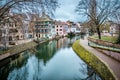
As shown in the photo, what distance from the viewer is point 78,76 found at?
1545cm

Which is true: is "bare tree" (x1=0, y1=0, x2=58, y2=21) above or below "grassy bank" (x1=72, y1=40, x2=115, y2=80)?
above

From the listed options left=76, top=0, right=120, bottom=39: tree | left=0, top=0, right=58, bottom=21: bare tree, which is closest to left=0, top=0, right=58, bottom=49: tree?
left=0, top=0, right=58, bottom=21: bare tree

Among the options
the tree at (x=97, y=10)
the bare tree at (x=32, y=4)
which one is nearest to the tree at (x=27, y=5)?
the bare tree at (x=32, y=4)

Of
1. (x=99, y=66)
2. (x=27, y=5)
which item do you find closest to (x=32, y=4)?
(x=27, y=5)

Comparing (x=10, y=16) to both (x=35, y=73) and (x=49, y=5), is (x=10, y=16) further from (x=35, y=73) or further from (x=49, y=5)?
(x=35, y=73)

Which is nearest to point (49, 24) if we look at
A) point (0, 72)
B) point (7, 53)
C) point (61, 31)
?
point (61, 31)

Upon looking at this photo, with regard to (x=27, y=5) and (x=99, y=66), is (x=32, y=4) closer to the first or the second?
(x=27, y=5)

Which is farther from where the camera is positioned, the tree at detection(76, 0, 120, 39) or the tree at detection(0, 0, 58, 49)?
the tree at detection(76, 0, 120, 39)

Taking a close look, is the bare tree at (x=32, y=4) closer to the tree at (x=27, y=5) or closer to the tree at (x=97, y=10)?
the tree at (x=27, y=5)

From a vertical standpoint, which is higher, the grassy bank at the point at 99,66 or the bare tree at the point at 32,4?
the bare tree at the point at 32,4

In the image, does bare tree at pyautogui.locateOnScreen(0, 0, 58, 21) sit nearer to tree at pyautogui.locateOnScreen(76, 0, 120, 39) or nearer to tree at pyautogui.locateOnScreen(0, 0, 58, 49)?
tree at pyautogui.locateOnScreen(0, 0, 58, 49)

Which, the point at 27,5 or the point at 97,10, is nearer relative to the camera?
the point at 27,5

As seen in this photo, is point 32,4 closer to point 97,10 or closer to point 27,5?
point 27,5

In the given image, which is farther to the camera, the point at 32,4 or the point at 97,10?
the point at 97,10
